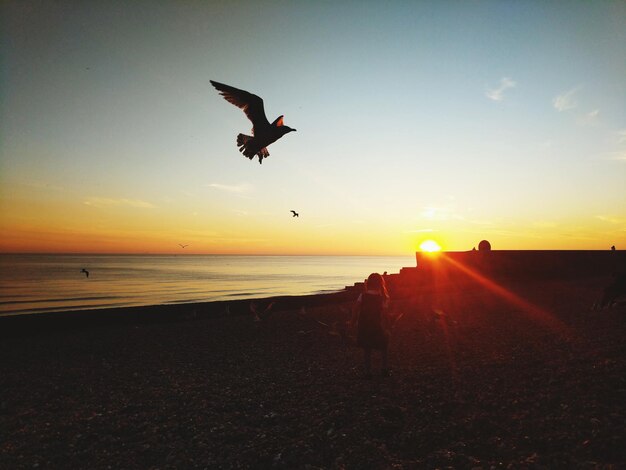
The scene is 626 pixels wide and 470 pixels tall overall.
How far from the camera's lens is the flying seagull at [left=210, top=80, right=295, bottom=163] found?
375 inches

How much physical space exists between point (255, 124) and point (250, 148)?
2.08 feet

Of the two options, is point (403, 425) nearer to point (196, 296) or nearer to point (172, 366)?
point (172, 366)

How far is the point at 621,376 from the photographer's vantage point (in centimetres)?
703

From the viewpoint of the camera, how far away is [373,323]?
8.16 m

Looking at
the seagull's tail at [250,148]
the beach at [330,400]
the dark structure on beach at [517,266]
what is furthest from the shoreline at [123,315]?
the seagull's tail at [250,148]

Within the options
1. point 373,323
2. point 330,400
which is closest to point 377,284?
point 373,323

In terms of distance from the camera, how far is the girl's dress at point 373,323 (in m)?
8.12

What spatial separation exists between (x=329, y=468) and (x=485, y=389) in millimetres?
3901

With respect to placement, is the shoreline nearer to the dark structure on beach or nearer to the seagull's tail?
the dark structure on beach

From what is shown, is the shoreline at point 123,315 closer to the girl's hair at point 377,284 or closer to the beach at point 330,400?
the beach at point 330,400

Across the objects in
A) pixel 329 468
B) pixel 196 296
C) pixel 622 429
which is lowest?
pixel 196 296

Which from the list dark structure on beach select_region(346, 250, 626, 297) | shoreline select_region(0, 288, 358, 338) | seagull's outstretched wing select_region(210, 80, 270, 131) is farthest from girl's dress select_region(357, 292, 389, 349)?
dark structure on beach select_region(346, 250, 626, 297)

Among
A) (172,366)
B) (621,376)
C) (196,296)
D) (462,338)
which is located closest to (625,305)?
(462,338)

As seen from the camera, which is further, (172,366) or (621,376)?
(172,366)
